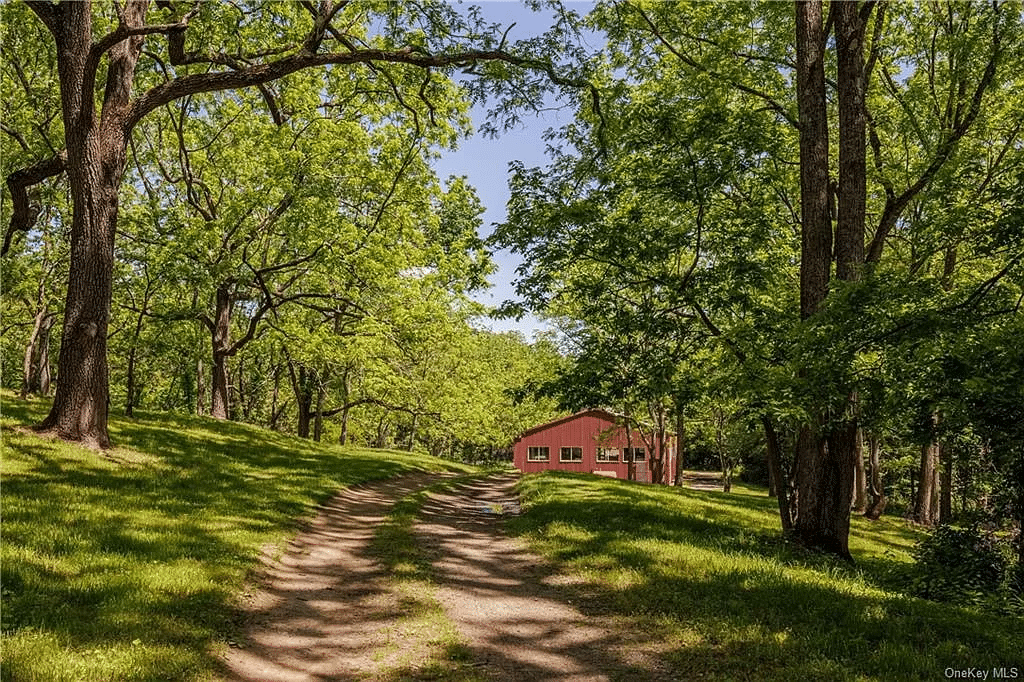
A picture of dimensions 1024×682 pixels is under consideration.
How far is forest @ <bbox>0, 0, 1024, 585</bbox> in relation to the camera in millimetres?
9578

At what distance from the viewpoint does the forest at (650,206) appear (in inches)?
377

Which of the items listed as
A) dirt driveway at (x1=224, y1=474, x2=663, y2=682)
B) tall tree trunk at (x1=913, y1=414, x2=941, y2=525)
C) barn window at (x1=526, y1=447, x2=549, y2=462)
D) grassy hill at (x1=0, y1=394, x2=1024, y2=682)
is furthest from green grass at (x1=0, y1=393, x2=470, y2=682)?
barn window at (x1=526, y1=447, x2=549, y2=462)

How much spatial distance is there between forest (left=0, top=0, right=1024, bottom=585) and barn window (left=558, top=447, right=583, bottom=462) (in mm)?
33847

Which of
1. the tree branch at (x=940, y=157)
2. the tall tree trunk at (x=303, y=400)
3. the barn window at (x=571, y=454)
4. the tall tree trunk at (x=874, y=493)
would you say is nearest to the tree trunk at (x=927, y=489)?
the tall tree trunk at (x=874, y=493)

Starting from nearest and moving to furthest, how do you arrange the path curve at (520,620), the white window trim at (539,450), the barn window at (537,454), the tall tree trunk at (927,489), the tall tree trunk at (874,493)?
the path curve at (520,620) < the tall tree trunk at (927,489) < the tall tree trunk at (874,493) < the white window trim at (539,450) < the barn window at (537,454)

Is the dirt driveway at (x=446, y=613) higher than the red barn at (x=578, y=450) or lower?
higher

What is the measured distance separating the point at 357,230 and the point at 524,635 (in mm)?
19378

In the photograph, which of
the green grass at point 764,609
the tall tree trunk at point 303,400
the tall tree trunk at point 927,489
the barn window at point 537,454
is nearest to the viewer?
the green grass at point 764,609

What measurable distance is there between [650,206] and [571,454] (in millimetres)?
47575

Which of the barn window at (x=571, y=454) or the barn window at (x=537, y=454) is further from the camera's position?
the barn window at (x=537, y=454)

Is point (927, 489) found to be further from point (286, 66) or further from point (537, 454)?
point (537, 454)

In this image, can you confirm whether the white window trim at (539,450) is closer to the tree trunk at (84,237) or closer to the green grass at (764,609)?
the green grass at (764,609)

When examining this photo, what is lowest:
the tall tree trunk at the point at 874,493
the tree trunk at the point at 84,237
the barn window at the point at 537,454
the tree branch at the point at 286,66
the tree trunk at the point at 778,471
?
the barn window at the point at 537,454

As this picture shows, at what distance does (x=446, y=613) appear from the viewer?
316 inches
